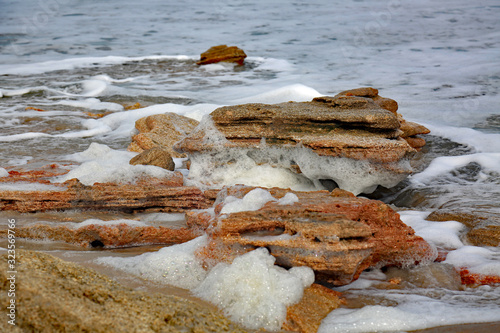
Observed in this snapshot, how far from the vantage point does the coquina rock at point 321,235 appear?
8.96 feet

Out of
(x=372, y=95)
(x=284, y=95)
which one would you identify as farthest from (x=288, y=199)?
(x=284, y=95)

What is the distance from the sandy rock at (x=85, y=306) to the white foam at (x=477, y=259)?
1840 millimetres

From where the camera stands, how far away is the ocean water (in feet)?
13.1

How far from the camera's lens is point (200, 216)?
359 centimetres

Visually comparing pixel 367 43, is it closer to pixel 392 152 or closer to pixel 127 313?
pixel 392 152

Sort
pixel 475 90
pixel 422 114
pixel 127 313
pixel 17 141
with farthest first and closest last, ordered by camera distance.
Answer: pixel 475 90 < pixel 422 114 < pixel 17 141 < pixel 127 313

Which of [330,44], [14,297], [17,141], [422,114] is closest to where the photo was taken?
[14,297]

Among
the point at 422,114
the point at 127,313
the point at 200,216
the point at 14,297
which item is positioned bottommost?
the point at 422,114

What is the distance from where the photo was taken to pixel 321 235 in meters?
2.74

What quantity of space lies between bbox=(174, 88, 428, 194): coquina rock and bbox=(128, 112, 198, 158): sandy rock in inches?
62.5

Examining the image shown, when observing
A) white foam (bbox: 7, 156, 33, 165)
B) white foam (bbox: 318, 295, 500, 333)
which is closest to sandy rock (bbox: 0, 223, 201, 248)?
white foam (bbox: 318, 295, 500, 333)

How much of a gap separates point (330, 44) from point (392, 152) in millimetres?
15656

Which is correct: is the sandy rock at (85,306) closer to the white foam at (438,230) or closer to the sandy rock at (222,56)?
the white foam at (438,230)

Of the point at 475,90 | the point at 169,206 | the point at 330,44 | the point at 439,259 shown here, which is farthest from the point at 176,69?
the point at 439,259
